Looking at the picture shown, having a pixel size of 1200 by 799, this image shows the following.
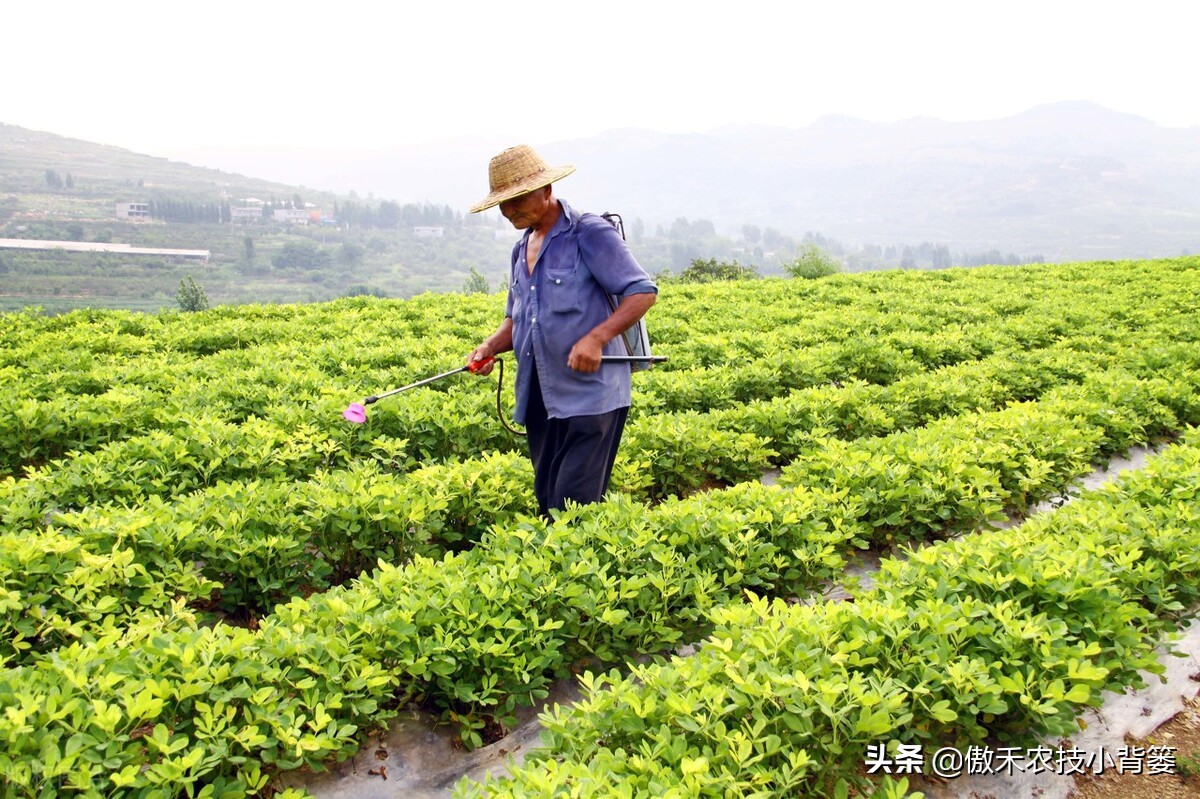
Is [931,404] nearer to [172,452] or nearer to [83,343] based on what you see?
[172,452]

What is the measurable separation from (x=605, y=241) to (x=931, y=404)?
17.0ft

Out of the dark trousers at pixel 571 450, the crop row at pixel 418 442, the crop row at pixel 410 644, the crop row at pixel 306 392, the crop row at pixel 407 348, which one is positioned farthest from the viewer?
the crop row at pixel 407 348

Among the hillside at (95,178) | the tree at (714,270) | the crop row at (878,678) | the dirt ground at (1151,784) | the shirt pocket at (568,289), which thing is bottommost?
the dirt ground at (1151,784)

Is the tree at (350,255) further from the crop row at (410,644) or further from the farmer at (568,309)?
the crop row at (410,644)

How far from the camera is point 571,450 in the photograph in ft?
14.2

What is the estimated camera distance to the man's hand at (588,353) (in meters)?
3.98

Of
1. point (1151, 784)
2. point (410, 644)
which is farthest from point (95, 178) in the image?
point (1151, 784)

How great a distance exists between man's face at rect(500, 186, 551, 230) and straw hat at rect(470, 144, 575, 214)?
0.06m

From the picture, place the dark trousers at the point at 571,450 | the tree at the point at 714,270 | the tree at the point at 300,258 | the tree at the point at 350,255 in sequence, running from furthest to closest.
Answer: the tree at the point at 350,255, the tree at the point at 300,258, the tree at the point at 714,270, the dark trousers at the point at 571,450

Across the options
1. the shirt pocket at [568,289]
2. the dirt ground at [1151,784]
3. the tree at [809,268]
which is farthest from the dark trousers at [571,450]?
the tree at [809,268]

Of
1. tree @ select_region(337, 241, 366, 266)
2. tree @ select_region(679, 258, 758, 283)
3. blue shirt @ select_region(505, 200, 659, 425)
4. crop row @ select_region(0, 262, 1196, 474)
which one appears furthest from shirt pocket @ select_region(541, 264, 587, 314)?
tree @ select_region(337, 241, 366, 266)

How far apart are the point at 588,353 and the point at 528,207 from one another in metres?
0.82

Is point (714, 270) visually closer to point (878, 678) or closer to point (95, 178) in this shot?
point (878, 678)

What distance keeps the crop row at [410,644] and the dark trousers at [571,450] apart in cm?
17
